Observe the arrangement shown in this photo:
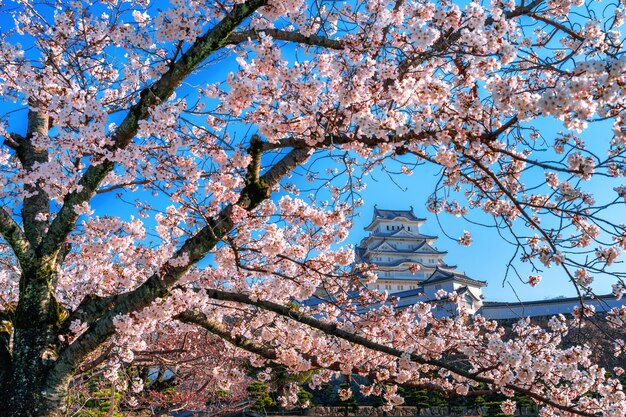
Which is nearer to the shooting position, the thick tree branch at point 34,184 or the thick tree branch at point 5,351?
the thick tree branch at point 5,351

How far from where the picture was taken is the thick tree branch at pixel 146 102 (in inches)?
168

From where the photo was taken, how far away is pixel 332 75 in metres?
4.79

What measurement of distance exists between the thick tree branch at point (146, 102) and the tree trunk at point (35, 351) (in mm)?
410

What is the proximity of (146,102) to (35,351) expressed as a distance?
2.61 meters

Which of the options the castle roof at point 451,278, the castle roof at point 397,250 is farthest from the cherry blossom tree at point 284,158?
the castle roof at point 397,250

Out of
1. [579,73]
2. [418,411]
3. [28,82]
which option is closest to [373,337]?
[579,73]

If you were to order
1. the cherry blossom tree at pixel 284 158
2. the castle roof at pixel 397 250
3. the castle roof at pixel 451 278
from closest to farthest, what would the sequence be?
the cherry blossom tree at pixel 284 158
the castle roof at pixel 451 278
the castle roof at pixel 397 250

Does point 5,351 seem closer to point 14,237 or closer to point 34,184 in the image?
point 14,237

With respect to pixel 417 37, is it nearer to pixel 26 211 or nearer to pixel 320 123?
pixel 320 123

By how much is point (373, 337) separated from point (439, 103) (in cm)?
324

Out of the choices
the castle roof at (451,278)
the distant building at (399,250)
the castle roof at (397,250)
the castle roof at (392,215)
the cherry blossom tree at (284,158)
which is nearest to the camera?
the cherry blossom tree at (284,158)

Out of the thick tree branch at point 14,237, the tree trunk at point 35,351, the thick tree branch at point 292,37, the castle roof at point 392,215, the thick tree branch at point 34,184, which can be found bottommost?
the tree trunk at point 35,351

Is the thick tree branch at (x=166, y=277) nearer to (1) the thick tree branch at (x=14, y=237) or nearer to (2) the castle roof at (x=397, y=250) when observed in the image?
(1) the thick tree branch at (x=14, y=237)

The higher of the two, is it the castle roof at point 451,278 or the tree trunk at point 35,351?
the castle roof at point 451,278
